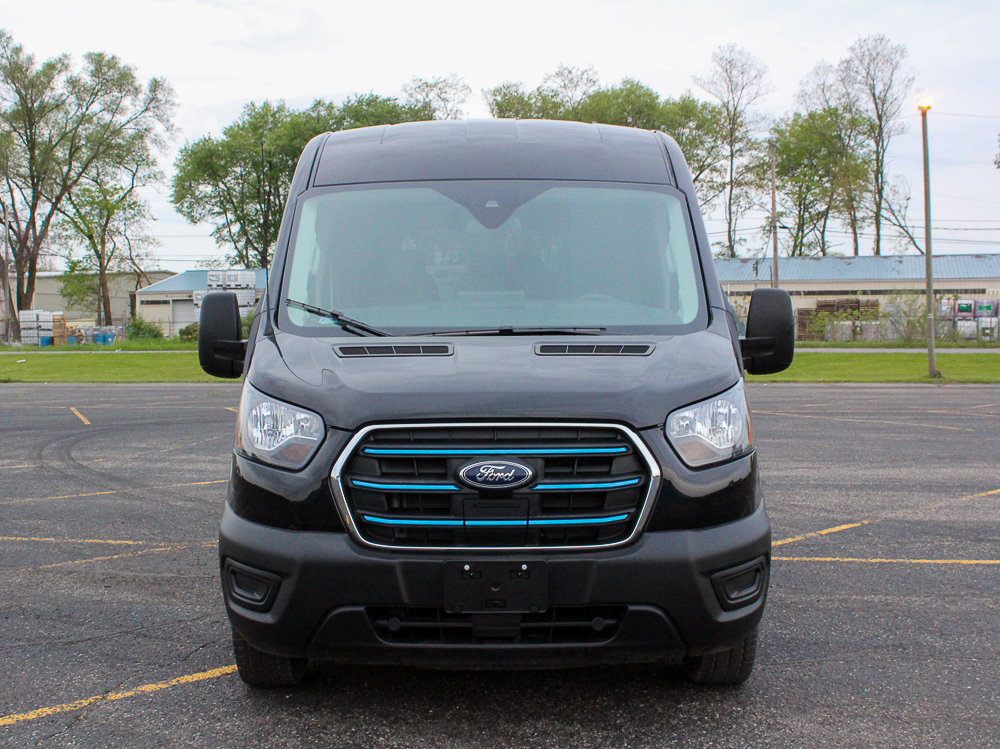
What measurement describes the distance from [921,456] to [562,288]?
7682 mm

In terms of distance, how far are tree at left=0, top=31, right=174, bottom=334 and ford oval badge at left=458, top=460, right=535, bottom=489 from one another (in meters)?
62.0

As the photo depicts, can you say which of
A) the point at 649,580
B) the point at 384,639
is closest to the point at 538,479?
the point at 649,580

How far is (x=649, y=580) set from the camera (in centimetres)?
303

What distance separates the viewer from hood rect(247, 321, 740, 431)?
310cm

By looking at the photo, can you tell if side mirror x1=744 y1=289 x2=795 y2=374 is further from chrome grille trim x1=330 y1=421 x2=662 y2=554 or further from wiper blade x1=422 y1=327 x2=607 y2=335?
chrome grille trim x1=330 y1=421 x2=662 y2=554

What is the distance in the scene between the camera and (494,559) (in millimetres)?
3029

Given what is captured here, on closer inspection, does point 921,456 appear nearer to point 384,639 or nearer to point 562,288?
point 562,288

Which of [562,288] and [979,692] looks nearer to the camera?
[979,692]

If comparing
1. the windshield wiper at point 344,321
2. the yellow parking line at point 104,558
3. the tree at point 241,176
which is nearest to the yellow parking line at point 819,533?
the windshield wiper at point 344,321

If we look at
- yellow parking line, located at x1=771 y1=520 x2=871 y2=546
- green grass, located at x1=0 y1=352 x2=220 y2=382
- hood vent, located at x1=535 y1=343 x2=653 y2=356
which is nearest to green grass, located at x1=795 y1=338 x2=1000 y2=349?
Answer: green grass, located at x1=0 y1=352 x2=220 y2=382

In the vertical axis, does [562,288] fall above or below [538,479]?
→ above

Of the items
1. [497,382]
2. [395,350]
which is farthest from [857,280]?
[497,382]

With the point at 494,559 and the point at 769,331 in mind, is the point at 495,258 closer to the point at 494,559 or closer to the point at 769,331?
the point at 769,331

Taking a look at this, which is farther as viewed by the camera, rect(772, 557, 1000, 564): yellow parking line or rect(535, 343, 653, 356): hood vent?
rect(772, 557, 1000, 564): yellow parking line
